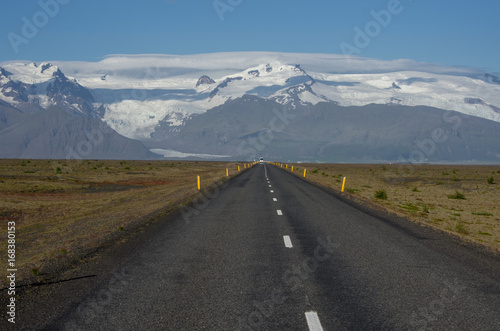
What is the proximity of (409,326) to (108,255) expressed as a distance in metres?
7.16

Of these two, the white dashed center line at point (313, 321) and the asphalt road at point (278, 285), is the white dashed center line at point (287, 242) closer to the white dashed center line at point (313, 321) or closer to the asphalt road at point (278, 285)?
the asphalt road at point (278, 285)

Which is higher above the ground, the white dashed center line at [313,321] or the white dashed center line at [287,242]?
the white dashed center line at [313,321]

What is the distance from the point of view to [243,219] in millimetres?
16984

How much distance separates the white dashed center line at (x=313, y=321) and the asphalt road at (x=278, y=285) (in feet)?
0.04

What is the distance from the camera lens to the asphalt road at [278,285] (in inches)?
254

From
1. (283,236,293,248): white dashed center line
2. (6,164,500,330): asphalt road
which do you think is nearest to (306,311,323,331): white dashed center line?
(6,164,500,330): asphalt road

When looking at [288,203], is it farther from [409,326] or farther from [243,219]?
[409,326]

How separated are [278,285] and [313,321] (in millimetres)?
1773

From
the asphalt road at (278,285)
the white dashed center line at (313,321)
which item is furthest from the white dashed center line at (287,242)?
the white dashed center line at (313,321)

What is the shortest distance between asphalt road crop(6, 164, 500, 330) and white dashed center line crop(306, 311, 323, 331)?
0.04ft

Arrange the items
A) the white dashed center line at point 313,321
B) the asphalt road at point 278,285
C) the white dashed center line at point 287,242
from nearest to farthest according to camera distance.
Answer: the white dashed center line at point 313,321 → the asphalt road at point 278,285 → the white dashed center line at point 287,242

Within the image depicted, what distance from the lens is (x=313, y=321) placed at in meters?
6.32

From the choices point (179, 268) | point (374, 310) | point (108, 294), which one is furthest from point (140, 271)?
point (374, 310)

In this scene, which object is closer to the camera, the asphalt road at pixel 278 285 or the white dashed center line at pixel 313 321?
the white dashed center line at pixel 313 321
